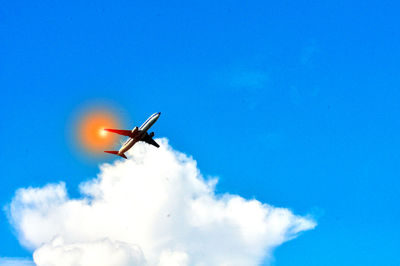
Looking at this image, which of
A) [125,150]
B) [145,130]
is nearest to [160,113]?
[145,130]

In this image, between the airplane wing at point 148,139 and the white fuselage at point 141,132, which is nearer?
the white fuselage at point 141,132

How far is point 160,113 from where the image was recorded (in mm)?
141375

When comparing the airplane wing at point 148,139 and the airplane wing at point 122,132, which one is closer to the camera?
the airplane wing at point 122,132

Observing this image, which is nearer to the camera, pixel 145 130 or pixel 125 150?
pixel 145 130

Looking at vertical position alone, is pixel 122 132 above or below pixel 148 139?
below

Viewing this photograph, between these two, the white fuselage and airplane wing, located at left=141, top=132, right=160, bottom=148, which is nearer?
the white fuselage

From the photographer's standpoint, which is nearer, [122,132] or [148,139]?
[122,132]

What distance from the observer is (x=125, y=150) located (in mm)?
161000

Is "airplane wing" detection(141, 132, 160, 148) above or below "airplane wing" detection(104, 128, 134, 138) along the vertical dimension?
above

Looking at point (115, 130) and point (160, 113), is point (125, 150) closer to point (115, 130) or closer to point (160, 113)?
point (115, 130)

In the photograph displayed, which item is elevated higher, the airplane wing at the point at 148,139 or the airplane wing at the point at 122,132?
the airplane wing at the point at 148,139

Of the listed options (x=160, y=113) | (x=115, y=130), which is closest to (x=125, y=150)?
(x=115, y=130)

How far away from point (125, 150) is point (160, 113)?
86.6 ft

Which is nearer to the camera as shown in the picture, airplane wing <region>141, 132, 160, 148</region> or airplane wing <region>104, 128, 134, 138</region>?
airplane wing <region>104, 128, 134, 138</region>
